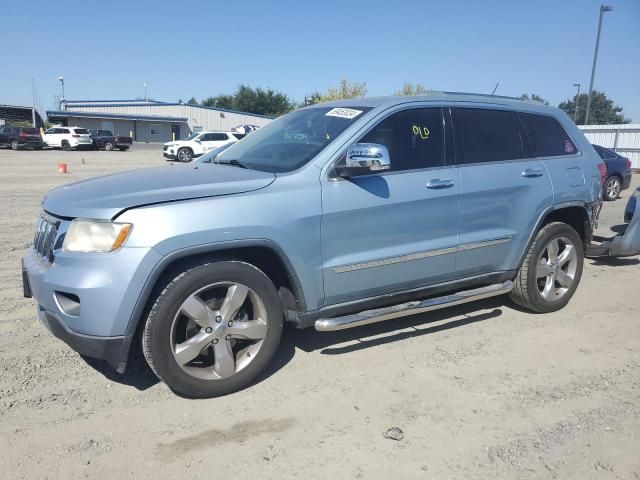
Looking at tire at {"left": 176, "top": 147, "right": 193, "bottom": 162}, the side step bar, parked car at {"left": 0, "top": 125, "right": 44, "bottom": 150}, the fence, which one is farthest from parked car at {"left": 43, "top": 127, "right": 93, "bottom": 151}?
the side step bar

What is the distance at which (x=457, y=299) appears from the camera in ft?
13.4

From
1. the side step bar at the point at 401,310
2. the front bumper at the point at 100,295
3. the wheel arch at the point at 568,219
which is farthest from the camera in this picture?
the wheel arch at the point at 568,219

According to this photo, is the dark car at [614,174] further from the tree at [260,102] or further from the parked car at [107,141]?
the tree at [260,102]

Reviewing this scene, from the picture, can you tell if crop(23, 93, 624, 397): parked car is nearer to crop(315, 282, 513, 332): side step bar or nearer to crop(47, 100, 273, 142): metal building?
crop(315, 282, 513, 332): side step bar

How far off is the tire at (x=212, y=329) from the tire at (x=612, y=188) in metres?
13.0

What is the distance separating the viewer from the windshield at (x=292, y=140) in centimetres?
371

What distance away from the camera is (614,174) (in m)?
13.8

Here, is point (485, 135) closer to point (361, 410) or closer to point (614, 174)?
point (361, 410)

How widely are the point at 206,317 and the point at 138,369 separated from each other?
2.96 ft

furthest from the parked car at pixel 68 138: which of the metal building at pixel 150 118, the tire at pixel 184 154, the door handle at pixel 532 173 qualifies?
the door handle at pixel 532 173

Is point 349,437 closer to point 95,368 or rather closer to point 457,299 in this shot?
point 457,299

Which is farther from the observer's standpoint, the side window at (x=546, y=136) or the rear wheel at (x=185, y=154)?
the rear wheel at (x=185, y=154)

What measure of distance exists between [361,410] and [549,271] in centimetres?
258

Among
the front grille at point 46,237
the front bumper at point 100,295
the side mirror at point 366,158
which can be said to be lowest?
the front bumper at point 100,295
